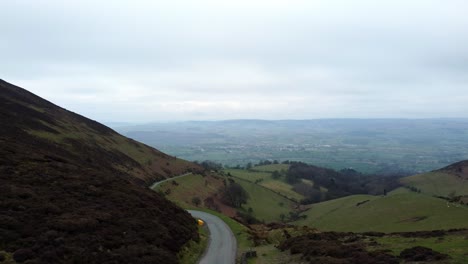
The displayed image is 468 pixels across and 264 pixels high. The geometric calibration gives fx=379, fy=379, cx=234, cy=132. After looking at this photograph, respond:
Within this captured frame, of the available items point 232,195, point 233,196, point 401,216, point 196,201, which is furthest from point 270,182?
point 401,216

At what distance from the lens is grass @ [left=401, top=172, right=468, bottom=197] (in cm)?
13400

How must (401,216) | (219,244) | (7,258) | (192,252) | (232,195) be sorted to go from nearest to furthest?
(7,258) → (192,252) → (219,244) → (401,216) → (232,195)

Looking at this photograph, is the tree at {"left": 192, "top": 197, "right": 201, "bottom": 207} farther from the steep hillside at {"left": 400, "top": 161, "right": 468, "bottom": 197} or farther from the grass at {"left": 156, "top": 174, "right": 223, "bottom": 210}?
the steep hillside at {"left": 400, "top": 161, "right": 468, "bottom": 197}

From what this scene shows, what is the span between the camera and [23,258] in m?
20.3

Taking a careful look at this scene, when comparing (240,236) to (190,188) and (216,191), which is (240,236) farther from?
(216,191)

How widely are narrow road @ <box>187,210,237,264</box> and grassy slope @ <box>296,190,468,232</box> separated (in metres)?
26.8

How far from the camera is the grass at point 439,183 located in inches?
5276

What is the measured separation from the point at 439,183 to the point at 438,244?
136545mm

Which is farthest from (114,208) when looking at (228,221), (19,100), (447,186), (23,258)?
(447,186)

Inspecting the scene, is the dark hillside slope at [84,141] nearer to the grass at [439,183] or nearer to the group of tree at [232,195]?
the group of tree at [232,195]

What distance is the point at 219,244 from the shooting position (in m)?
40.0

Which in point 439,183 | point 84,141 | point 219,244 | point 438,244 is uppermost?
point 84,141

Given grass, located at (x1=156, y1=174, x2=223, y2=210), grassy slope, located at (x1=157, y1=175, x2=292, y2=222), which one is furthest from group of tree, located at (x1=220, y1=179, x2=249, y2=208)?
grass, located at (x1=156, y1=174, x2=223, y2=210)

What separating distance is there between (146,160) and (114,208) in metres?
67.5
